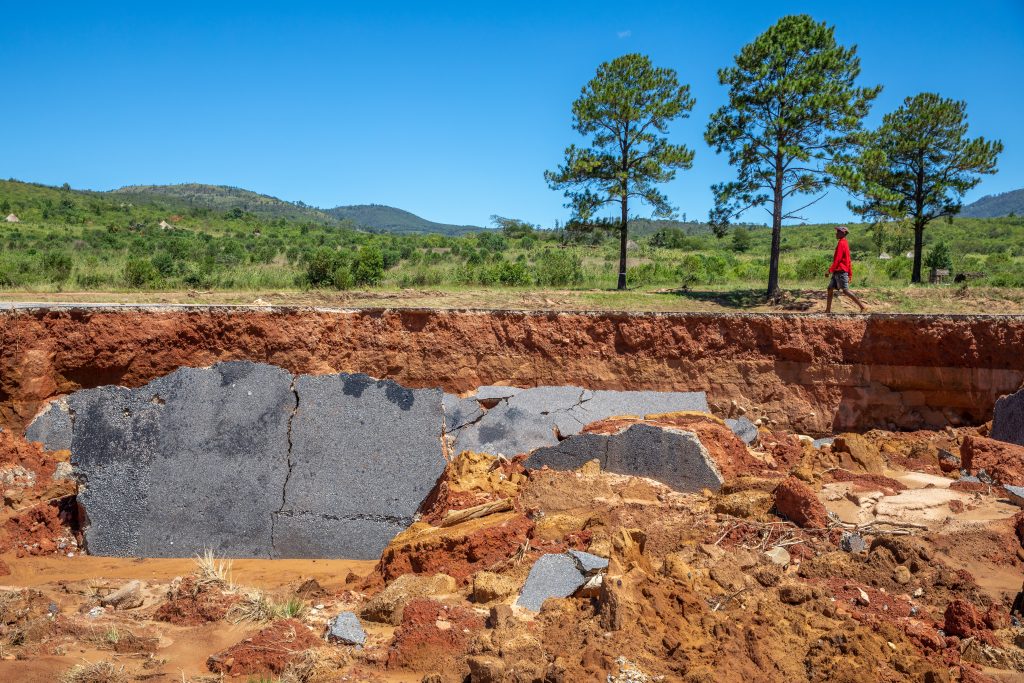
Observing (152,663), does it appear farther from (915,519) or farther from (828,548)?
(915,519)

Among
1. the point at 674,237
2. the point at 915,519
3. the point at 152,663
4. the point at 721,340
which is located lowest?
the point at 152,663

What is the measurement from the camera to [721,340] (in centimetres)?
917

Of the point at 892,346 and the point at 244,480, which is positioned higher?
the point at 892,346

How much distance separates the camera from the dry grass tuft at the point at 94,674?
341 cm

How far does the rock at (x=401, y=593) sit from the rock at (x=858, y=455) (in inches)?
173

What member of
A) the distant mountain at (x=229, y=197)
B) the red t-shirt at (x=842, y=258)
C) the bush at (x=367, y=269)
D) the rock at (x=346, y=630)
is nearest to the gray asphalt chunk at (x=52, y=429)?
the rock at (x=346, y=630)

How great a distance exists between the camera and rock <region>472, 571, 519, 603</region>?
450 cm

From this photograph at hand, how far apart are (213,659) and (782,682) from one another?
2931 millimetres

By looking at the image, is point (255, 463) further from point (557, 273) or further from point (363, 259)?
point (557, 273)

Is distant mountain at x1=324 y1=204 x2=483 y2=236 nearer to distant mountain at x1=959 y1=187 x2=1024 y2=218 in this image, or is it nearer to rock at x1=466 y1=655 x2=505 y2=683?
distant mountain at x1=959 y1=187 x2=1024 y2=218

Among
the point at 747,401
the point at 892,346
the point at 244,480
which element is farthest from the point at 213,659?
the point at 892,346

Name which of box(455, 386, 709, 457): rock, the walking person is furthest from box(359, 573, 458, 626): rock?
Answer: the walking person

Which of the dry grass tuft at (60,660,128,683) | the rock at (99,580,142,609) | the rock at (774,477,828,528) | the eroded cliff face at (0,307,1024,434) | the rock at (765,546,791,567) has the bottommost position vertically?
the rock at (99,580,142,609)

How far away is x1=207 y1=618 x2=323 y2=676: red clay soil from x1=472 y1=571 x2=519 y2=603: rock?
1.01 meters
